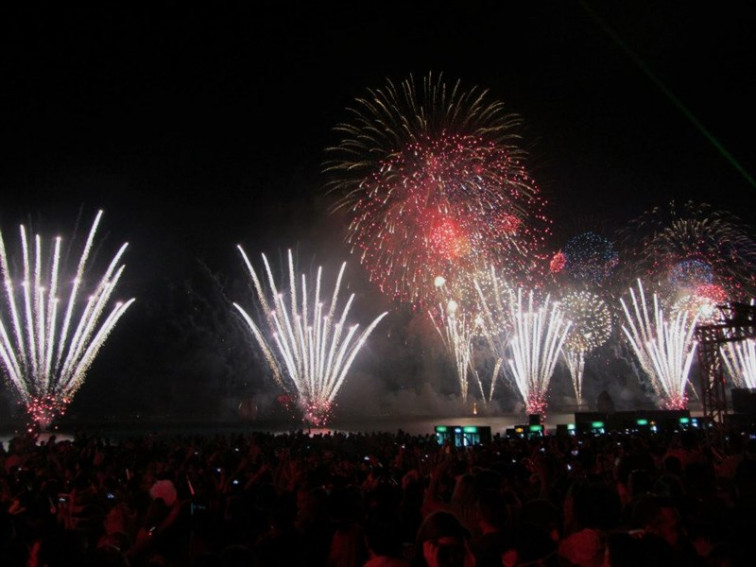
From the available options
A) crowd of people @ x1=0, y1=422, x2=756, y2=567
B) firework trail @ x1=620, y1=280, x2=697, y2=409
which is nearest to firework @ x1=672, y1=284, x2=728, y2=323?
firework trail @ x1=620, y1=280, x2=697, y2=409

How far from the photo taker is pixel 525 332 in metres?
37.8

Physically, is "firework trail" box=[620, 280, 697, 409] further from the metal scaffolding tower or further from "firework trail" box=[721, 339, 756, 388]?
the metal scaffolding tower

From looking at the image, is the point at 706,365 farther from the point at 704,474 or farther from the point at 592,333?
the point at 704,474

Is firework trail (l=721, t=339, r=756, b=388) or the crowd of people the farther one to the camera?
firework trail (l=721, t=339, r=756, b=388)

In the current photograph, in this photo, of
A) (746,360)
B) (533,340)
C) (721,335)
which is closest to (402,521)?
(721,335)

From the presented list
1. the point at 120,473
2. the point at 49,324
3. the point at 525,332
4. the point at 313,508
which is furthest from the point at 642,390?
the point at 313,508

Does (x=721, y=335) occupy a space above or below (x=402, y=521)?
above

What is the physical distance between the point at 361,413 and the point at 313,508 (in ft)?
187

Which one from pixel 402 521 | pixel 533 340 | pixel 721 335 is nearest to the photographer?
pixel 402 521

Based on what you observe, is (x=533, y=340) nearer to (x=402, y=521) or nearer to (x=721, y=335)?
(x=721, y=335)

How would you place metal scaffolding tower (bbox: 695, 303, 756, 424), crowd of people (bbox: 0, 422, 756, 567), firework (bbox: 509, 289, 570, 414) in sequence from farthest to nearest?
firework (bbox: 509, 289, 570, 414)
metal scaffolding tower (bbox: 695, 303, 756, 424)
crowd of people (bbox: 0, 422, 756, 567)

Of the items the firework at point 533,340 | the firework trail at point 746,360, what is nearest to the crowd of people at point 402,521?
the firework at point 533,340

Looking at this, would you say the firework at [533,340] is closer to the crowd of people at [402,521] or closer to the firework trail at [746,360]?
the firework trail at [746,360]

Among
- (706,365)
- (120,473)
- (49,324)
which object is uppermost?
(49,324)
